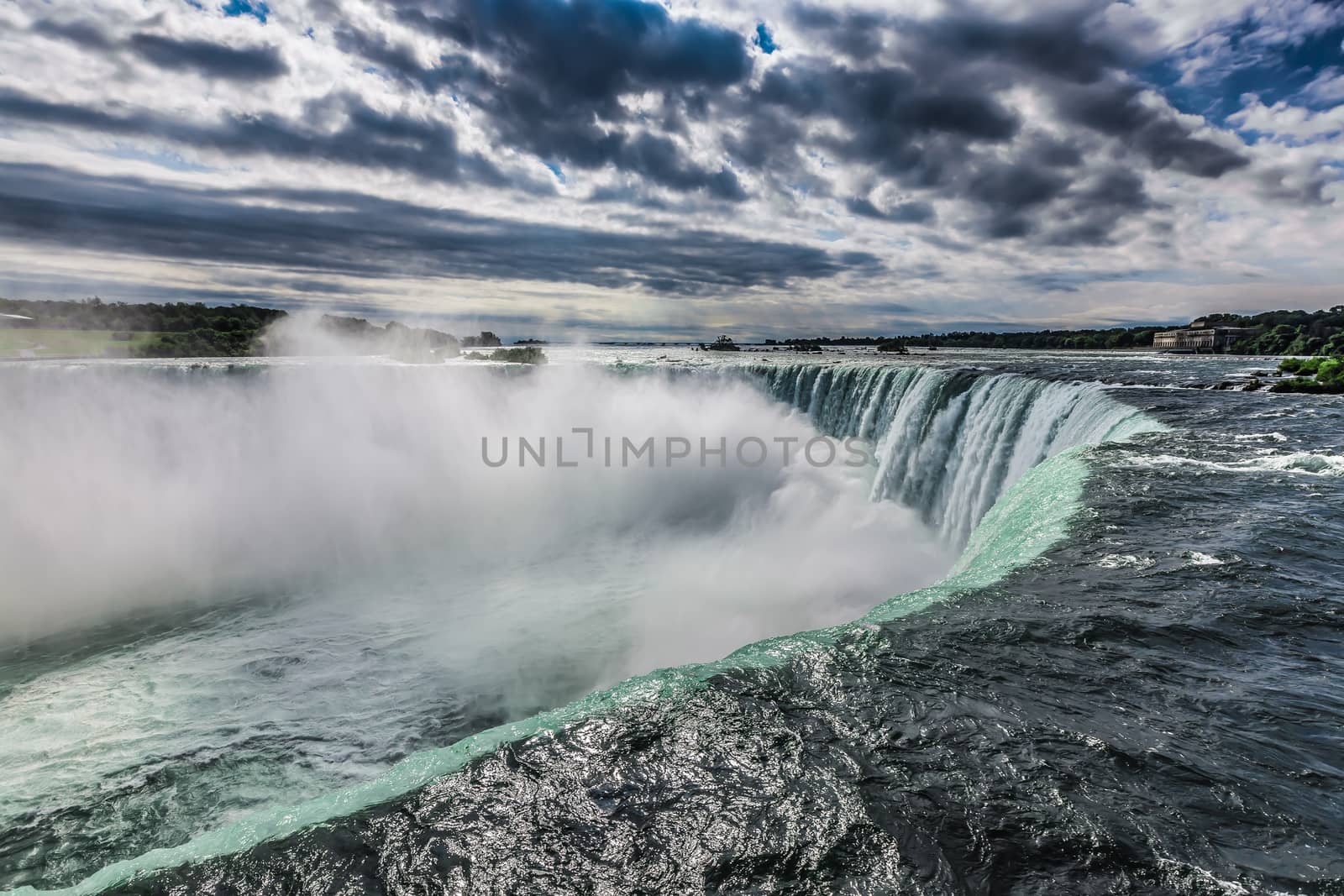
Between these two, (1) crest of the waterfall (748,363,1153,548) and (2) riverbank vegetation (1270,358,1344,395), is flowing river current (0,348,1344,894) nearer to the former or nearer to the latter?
(1) crest of the waterfall (748,363,1153,548)

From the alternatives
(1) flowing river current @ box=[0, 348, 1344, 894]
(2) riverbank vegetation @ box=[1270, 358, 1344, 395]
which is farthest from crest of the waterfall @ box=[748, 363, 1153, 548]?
(2) riverbank vegetation @ box=[1270, 358, 1344, 395]

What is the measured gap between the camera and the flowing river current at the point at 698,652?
2.55 m

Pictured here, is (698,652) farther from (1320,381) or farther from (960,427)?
(1320,381)

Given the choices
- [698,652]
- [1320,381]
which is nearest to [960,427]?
[698,652]

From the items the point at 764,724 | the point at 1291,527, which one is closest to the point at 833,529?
the point at 1291,527

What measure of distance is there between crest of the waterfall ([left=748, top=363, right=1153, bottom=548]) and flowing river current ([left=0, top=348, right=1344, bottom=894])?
0.13 m

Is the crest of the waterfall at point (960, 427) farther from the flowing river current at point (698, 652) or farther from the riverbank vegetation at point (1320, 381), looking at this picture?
the riverbank vegetation at point (1320, 381)

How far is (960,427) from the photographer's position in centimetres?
1698

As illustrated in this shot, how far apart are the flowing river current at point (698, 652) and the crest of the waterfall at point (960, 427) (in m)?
0.13

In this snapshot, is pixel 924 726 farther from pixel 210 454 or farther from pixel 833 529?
pixel 210 454

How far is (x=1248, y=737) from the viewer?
3.14m

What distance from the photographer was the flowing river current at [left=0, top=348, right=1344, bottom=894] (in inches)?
100

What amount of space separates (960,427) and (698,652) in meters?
10.6

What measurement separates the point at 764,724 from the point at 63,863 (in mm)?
7464
